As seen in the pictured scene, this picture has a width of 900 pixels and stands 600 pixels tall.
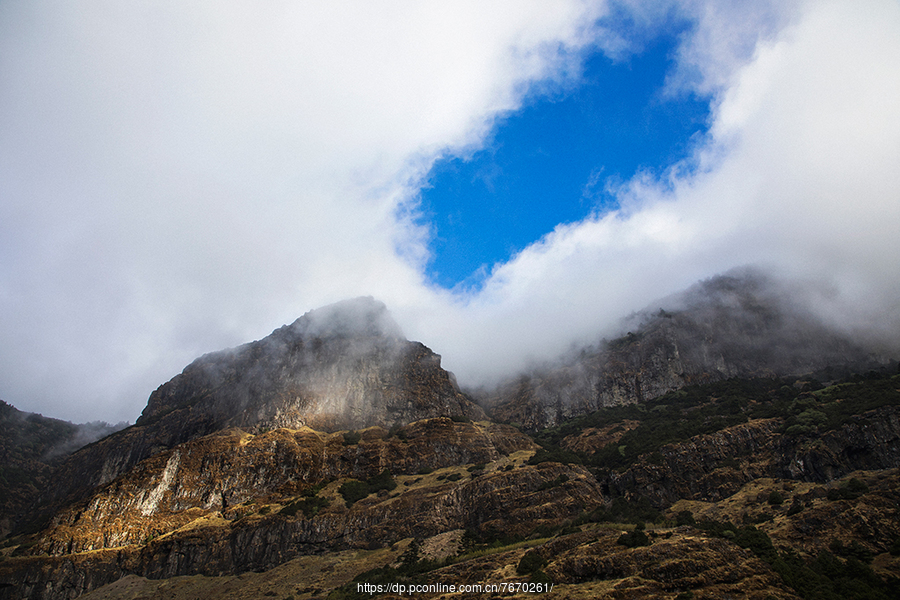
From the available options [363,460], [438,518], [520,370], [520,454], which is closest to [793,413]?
[520,454]

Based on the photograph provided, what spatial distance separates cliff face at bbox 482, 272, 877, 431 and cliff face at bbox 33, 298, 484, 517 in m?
30.6

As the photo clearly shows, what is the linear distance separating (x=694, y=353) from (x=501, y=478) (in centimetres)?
9079

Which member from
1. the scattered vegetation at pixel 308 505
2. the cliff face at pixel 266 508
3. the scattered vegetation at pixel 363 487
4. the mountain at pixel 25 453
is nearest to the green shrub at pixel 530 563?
the cliff face at pixel 266 508

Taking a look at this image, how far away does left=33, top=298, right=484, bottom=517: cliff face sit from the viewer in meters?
128

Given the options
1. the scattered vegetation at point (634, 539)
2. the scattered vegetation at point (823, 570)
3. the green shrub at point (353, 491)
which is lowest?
the scattered vegetation at point (823, 570)

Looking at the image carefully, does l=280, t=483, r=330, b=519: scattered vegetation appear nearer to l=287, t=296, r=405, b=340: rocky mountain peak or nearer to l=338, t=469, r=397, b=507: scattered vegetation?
l=338, t=469, r=397, b=507: scattered vegetation

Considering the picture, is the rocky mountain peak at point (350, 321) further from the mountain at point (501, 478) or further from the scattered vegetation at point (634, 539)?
the scattered vegetation at point (634, 539)

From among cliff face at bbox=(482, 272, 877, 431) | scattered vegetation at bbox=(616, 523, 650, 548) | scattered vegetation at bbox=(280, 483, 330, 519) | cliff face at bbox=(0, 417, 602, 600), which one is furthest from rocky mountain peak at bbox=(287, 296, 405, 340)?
scattered vegetation at bbox=(616, 523, 650, 548)

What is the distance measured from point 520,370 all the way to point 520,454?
279 ft

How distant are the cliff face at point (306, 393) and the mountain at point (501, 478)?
2.21 feet

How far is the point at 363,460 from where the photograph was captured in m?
110

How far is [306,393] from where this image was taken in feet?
422

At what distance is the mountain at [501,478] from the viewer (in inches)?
2117

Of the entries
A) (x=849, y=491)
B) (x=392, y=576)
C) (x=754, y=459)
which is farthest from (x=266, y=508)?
(x=849, y=491)
